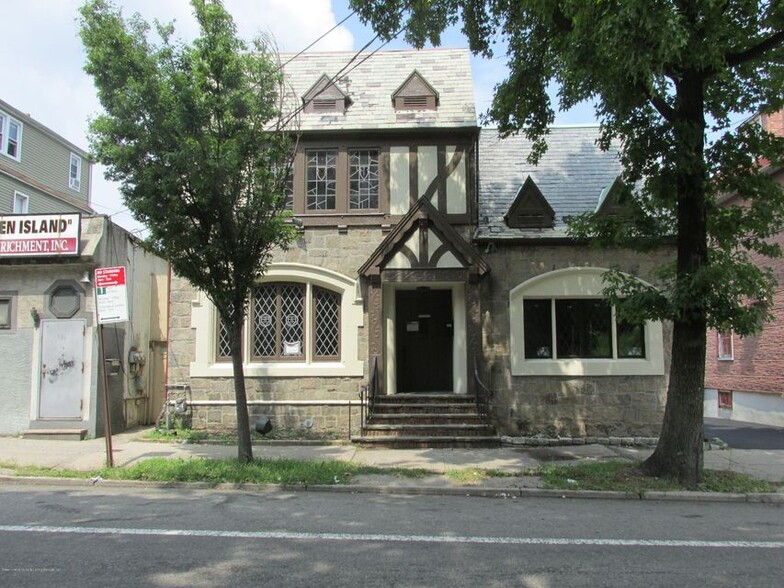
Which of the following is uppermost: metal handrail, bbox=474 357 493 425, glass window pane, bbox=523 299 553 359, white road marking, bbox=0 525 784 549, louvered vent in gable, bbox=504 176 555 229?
louvered vent in gable, bbox=504 176 555 229

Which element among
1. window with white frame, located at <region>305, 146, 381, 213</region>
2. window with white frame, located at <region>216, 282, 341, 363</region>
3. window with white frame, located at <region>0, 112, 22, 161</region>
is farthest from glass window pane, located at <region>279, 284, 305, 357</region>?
window with white frame, located at <region>0, 112, 22, 161</region>

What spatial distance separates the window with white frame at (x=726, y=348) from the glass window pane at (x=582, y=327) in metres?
9.71

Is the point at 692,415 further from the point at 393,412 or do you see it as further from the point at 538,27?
the point at 538,27

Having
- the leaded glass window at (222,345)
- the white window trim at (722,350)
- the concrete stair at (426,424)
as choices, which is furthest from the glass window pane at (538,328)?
the white window trim at (722,350)

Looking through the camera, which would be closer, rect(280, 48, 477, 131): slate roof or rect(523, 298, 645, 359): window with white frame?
rect(523, 298, 645, 359): window with white frame

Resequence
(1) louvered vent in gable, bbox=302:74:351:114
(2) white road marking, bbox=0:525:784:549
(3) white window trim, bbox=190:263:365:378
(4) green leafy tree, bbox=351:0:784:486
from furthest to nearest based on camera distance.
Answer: (1) louvered vent in gable, bbox=302:74:351:114 → (3) white window trim, bbox=190:263:365:378 → (4) green leafy tree, bbox=351:0:784:486 → (2) white road marking, bbox=0:525:784:549

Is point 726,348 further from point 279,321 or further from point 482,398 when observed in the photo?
point 279,321

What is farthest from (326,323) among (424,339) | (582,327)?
(582,327)

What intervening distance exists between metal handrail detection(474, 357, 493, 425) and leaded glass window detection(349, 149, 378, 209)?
160 inches

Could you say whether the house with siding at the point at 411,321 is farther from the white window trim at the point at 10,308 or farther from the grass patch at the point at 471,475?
the white window trim at the point at 10,308

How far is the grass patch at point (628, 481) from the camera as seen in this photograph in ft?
26.5

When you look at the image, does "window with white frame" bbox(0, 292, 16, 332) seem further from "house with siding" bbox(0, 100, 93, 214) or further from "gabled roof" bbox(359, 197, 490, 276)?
"house with siding" bbox(0, 100, 93, 214)

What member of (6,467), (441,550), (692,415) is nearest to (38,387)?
(6,467)

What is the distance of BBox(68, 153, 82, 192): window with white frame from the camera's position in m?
29.2
